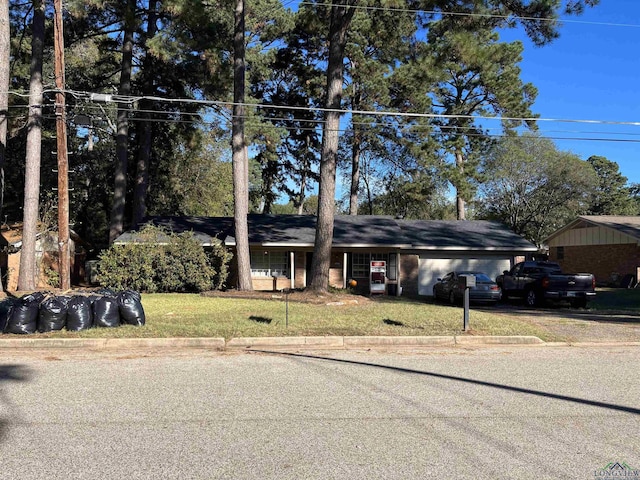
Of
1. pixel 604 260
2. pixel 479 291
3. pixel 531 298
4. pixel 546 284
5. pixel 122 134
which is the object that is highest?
pixel 122 134

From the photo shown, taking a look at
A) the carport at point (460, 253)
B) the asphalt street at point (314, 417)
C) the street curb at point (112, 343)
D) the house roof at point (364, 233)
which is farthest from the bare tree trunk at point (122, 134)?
the asphalt street at point (314, 417)

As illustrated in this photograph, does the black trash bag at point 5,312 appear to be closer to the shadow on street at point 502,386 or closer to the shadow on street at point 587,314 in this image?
the shadow on street at point 502,386

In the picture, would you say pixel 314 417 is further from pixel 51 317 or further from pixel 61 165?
pixel 61 165

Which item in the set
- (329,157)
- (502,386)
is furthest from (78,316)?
(329,157)

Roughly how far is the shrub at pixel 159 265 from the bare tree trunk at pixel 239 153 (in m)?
1.86

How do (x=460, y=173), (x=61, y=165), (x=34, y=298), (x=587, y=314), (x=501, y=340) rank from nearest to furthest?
1. (x=34, y=298)
2. (x=501, y=340)
3. (x=587, y=314)
4. (x=61, y=165)
5. (x=460, y=173)

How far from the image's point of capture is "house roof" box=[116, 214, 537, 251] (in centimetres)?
2397

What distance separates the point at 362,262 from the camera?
2575cm

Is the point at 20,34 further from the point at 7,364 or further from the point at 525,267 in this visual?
the point at 525,267

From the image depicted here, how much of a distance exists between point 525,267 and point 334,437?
53.7ft

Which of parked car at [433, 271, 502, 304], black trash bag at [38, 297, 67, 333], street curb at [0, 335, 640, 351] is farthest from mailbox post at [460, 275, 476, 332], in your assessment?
black trash bag at [38, 297, 67, 333]

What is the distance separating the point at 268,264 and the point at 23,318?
1524 cm

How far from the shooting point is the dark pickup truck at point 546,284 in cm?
1739

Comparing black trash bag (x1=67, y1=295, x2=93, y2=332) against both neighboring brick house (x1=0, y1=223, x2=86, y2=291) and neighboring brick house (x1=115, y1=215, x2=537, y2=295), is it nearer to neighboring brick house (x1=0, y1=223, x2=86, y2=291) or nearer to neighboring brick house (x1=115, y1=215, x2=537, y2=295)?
neighboring brick house (x1=115, y1=215, x2=537, y2=295)
